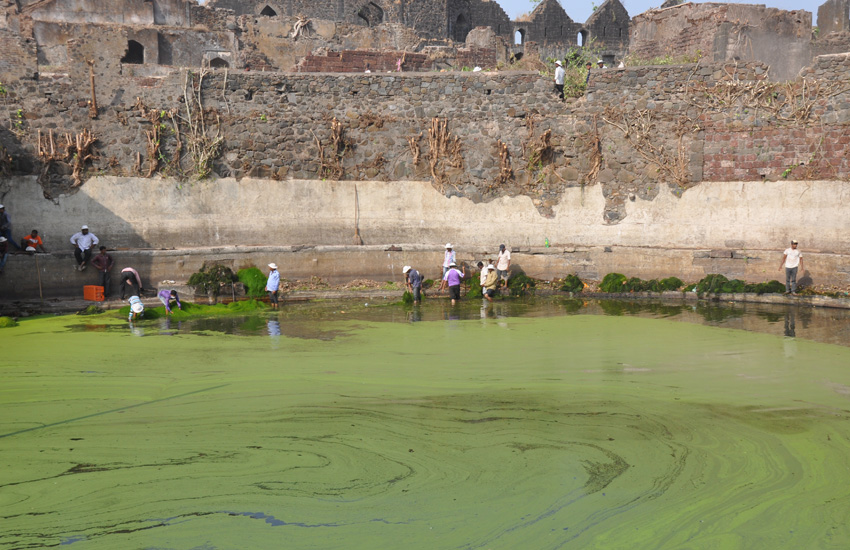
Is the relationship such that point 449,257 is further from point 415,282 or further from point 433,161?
point 433,161

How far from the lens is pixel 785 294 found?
12477mm

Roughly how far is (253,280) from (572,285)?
547cm

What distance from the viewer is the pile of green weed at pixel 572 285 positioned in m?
13.9

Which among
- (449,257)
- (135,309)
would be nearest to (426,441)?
(135,309)

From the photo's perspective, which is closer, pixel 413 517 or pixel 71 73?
pixel 413 517

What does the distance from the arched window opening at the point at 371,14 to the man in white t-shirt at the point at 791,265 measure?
17236 millimetres

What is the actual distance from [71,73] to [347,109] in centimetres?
480

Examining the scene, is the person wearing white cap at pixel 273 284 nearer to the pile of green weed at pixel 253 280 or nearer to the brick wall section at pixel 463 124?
the pile of green weed at pixel 253 280

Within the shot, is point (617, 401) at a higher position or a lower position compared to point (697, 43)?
lower

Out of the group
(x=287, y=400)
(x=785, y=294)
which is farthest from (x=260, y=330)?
(x=785, y=294)

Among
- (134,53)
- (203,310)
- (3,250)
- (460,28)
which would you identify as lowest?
(203,310)

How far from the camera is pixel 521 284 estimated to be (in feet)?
46.0

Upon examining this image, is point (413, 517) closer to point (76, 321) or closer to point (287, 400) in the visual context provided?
point (287, 400)

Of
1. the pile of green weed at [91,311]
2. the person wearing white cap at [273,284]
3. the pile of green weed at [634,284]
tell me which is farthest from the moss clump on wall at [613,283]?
the pile of green weed at [91,311]
